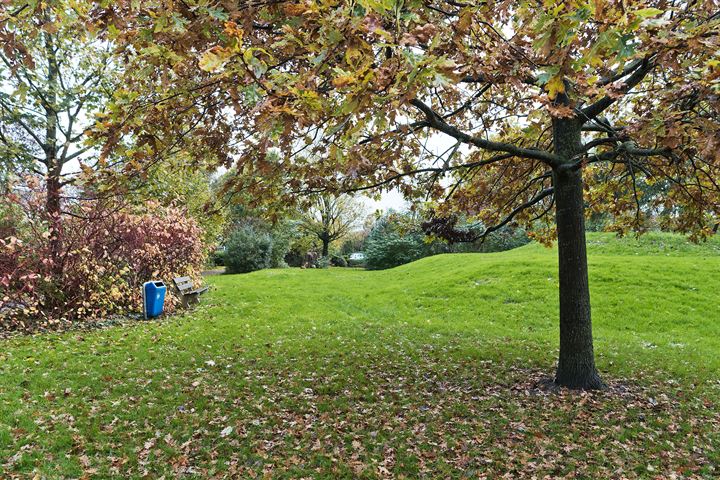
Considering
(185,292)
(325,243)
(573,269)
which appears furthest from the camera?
(325,243)

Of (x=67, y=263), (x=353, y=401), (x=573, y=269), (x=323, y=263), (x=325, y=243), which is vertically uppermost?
(x=325, y=243)

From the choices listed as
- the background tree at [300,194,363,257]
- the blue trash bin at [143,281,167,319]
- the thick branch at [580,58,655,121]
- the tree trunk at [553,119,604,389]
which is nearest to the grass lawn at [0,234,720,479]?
the tree trunk at [553,119,604,389]

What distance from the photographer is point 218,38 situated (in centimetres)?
318

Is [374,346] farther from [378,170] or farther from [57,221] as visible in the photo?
[57,221]

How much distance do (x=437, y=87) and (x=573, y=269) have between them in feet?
10.1

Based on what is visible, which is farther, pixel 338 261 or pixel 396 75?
pixel 338 261

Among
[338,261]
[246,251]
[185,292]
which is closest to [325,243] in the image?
[338,261]

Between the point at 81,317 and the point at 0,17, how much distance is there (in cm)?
754

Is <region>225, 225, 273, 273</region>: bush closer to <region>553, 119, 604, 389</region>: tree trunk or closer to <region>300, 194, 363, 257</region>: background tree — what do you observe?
<region>300, 194, 363, 257</region>: background tree

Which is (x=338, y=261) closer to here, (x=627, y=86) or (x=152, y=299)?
(x=152, y=299)

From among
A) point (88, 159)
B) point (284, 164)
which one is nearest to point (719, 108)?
point (284, 164)

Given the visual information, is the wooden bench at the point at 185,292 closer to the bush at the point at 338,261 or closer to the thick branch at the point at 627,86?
the thick branch at the point at 627,86

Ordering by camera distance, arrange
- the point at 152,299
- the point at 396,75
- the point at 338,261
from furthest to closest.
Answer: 1. the point at 338,261
2. the point at 152,299
3. the point at 396,75

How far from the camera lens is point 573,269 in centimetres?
590
